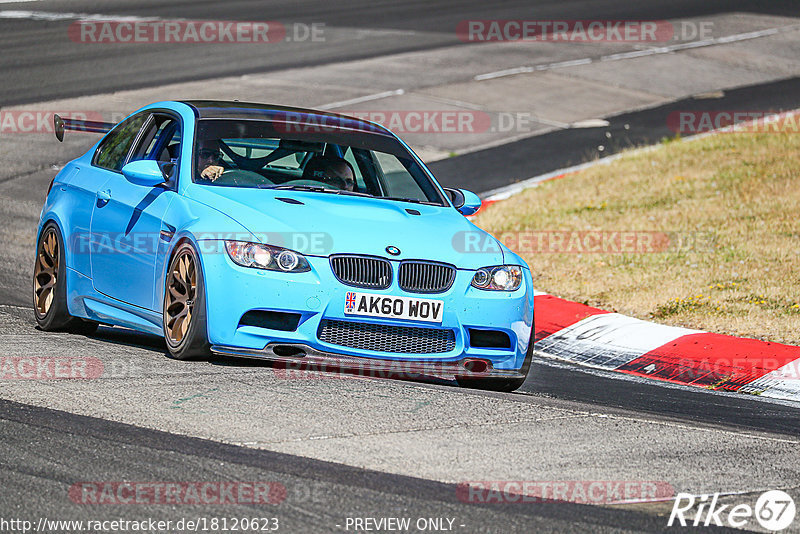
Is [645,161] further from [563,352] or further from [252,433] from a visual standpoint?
[252,433]

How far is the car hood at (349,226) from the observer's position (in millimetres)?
6789

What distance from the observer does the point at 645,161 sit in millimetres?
15805

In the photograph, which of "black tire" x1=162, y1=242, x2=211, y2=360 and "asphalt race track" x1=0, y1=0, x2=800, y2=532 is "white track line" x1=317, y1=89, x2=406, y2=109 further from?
"black tire" x1=162, y1=242, x2=211, y2=360

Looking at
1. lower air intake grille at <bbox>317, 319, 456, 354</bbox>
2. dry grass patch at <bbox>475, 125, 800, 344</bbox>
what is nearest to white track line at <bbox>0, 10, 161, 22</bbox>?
dry grass patch at <bbox>475, 125, 800, 344</bbox>

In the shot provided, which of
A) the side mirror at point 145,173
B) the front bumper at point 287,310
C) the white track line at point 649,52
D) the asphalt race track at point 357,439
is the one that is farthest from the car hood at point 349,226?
the white track line at point 649,52

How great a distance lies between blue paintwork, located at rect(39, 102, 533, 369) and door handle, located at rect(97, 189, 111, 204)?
11 millimetres

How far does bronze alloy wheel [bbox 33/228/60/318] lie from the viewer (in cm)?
849

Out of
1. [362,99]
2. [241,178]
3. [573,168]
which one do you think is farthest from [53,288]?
[362,99]

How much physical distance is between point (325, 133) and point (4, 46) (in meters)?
16.5

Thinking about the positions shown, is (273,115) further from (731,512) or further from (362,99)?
(362,99)

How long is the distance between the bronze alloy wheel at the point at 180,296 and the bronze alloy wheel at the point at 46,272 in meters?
1.72

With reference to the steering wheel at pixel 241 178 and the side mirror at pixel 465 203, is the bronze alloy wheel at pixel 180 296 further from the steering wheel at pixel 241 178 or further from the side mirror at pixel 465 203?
the side mirror at pixel 465 203

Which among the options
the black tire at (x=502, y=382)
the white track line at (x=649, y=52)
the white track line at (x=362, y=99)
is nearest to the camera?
the black tire at (x=502, y=382)

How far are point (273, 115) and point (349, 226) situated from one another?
1.49 m
